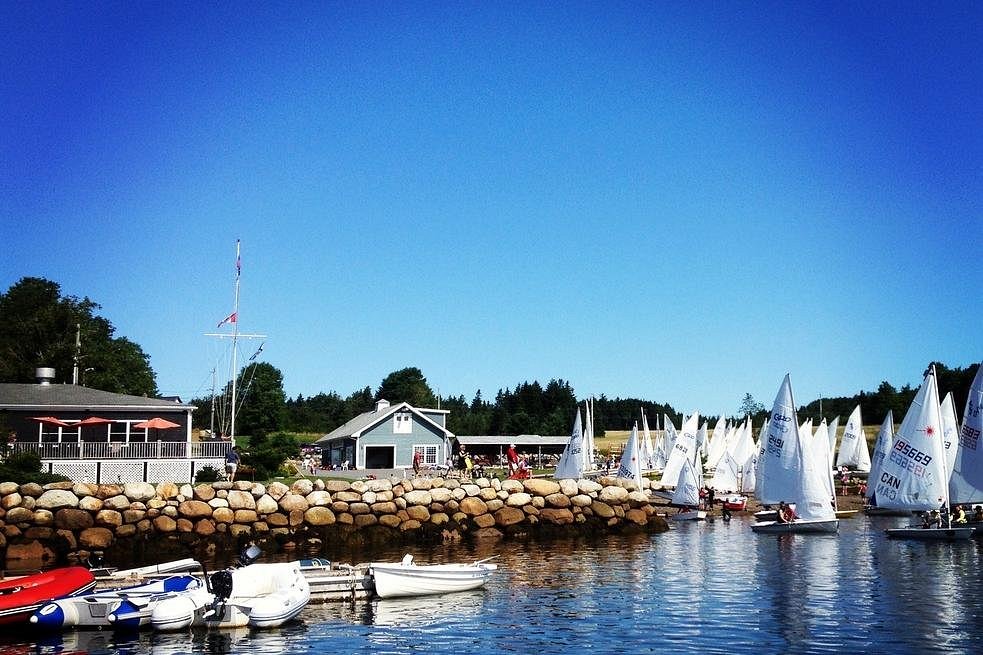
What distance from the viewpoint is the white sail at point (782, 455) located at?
1710 inches

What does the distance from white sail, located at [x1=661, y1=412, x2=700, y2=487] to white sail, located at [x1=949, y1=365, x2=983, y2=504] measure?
16522 mm

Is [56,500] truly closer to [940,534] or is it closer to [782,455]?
[782,455]

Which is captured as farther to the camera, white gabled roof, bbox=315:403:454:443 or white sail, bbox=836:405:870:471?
white sail, bbox=836:405:870:471

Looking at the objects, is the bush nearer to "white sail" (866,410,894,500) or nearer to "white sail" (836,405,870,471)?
"white sail" (866,410,894,500)

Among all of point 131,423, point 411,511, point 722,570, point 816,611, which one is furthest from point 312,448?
point 816,611

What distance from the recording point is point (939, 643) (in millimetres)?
21156

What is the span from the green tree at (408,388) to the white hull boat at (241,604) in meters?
115

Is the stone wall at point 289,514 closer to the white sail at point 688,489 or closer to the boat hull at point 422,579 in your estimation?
the white sail at point 688,489

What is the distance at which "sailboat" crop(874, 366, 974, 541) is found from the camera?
130ft

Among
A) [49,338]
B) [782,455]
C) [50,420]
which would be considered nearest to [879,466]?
[782,455]

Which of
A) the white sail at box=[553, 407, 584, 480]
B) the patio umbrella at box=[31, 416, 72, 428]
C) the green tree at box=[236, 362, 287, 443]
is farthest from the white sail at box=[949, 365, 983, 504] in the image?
the green tree at box=[236, 362, 287, 443]

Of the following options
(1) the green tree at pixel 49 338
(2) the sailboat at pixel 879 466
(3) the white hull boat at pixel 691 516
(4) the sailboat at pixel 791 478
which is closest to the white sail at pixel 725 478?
(3) the white hull boat at pixel 691 516

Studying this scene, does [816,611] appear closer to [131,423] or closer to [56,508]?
[56,508]

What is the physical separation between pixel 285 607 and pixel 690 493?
30800mm
